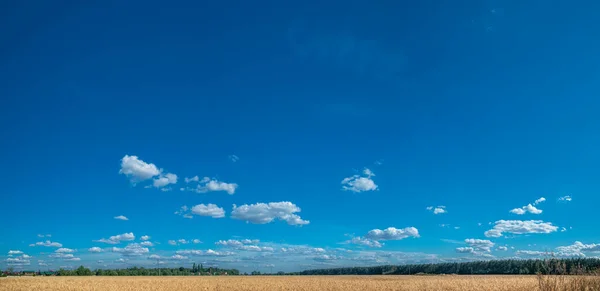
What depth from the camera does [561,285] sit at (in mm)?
10469

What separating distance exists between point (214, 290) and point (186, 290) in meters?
4.05

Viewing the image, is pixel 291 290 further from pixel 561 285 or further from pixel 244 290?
pixel 561 285

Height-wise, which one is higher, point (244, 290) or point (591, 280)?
point (591, 280)

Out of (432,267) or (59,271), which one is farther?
(432,267)

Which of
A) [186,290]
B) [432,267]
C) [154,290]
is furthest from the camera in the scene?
[432,267]

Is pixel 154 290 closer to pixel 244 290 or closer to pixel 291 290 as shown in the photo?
pixel 244 290

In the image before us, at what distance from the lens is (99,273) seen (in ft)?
445

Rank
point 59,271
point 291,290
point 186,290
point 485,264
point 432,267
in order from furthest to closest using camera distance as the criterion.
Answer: point 432,267, point 485,264, point 59,271, point 186,290, point 291,290

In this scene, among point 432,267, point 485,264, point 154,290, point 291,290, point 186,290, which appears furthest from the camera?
point 432,267

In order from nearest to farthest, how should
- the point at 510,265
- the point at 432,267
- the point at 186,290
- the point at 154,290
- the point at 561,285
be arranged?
the point at 561,285, the point at 154,290, the point at 186,290, the point at 510,265, the point at 432,267

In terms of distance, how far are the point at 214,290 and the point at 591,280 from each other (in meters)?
41.2

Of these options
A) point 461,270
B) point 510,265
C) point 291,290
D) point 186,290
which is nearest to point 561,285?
point 291,290

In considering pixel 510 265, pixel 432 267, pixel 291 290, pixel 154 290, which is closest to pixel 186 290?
pixel 154 290

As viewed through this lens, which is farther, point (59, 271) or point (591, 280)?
point (59, 271)
